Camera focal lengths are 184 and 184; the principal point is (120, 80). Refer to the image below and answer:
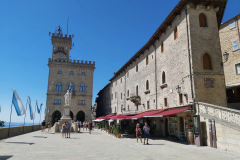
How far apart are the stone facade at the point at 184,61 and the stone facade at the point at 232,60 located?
4847mm

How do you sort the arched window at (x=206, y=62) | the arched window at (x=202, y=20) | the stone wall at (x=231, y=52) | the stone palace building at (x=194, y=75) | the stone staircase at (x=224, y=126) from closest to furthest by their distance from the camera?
the stone staircase at (x=224, y=126)
the stone palace building at (x=194, y=75)
the arched window at (x=206, y=62)
the arched window at (x=202, y=20)
the stone wall at (x=231, y=52)

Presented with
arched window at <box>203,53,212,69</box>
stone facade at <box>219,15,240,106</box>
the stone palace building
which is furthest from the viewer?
stone facade at <box>219,15,240,106</box>

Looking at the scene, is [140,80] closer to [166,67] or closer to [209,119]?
[166,67]

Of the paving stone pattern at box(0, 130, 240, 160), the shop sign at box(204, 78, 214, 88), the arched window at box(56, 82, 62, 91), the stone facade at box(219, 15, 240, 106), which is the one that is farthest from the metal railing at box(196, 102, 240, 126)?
the arched window at box(56, 82, 62, 91)

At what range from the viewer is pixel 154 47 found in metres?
22.0

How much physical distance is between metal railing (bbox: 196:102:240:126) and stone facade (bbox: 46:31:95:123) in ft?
117

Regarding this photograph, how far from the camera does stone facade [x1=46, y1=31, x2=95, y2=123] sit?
145 feet

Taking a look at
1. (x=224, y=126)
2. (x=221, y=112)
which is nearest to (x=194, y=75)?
(x=221, y=112)

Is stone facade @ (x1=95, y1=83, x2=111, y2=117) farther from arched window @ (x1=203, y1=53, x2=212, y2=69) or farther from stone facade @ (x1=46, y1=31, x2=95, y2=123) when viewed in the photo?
arched window @ (x1=203, y1=53, x2=212, y2=69)

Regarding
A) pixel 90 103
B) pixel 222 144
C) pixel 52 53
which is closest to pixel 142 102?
pixel 222 144

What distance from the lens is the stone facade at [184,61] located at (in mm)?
14197

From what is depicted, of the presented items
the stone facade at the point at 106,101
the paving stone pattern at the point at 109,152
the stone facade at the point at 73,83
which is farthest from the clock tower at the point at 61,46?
the paving stone pattern at the point at 109,152

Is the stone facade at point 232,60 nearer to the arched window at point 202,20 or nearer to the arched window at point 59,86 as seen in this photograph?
the arched window at point 202,20

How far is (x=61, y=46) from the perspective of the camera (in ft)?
167
